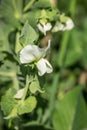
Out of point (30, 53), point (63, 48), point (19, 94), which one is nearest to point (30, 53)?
point (30, 53)

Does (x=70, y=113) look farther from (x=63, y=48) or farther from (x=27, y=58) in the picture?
(x=27, y=58)

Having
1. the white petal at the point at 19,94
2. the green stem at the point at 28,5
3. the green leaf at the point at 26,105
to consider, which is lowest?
the green leaf at the point at 26,105

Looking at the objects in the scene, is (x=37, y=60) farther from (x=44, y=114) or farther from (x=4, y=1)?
(x=44, y=114)

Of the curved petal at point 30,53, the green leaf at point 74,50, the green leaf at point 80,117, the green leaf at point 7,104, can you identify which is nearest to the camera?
the curved petal at point 30,53

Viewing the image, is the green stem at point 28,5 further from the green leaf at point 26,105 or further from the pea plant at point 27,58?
the green leaf at point 26,105

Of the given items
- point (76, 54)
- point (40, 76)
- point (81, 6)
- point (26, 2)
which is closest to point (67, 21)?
point (26, 2)

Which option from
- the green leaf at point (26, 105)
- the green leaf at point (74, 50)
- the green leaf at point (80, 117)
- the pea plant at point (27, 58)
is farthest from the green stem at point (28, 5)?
the green leaf at point (74, 50)
